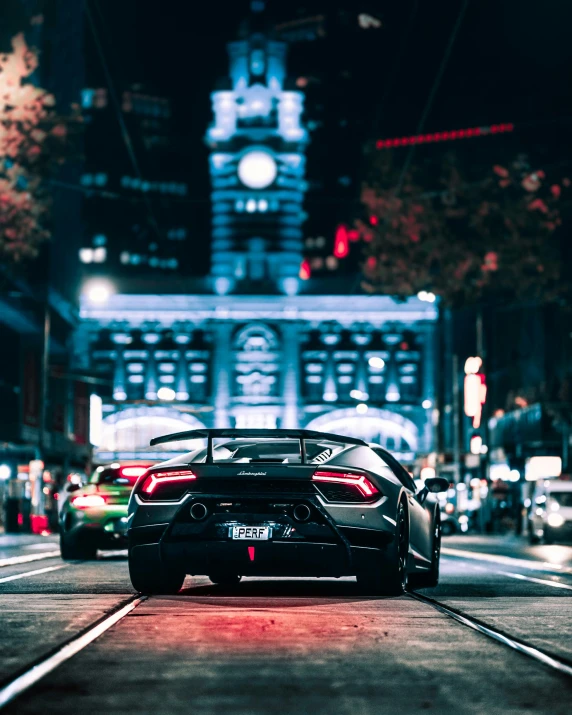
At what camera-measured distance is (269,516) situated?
1231cm

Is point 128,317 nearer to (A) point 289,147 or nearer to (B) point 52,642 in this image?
(A) point 289,147

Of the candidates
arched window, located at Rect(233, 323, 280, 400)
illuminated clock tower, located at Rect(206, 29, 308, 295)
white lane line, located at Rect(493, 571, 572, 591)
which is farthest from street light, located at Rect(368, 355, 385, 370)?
white lane line, located at Rect(493, 571, 572, 591)

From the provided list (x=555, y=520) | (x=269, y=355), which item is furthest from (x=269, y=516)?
(x=269, y=355)

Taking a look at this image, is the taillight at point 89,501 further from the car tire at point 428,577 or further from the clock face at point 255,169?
the clock face at point 255,169

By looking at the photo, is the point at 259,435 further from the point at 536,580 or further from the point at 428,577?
the point at 536,580

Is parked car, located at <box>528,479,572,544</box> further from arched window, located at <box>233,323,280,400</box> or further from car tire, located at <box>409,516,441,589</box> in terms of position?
arched window, located at <box>233,323,280,400</box>

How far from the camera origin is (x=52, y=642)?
9.03 m

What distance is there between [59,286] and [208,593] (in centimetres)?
7132

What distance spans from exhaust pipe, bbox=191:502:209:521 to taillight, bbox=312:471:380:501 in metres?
0.90

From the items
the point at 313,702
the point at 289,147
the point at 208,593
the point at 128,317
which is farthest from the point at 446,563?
the point at 289,147

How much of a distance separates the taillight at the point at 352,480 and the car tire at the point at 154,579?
1503 mm

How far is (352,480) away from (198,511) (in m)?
1.23

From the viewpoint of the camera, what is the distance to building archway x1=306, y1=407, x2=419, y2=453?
5079 inches

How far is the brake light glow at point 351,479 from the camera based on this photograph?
12383mm
